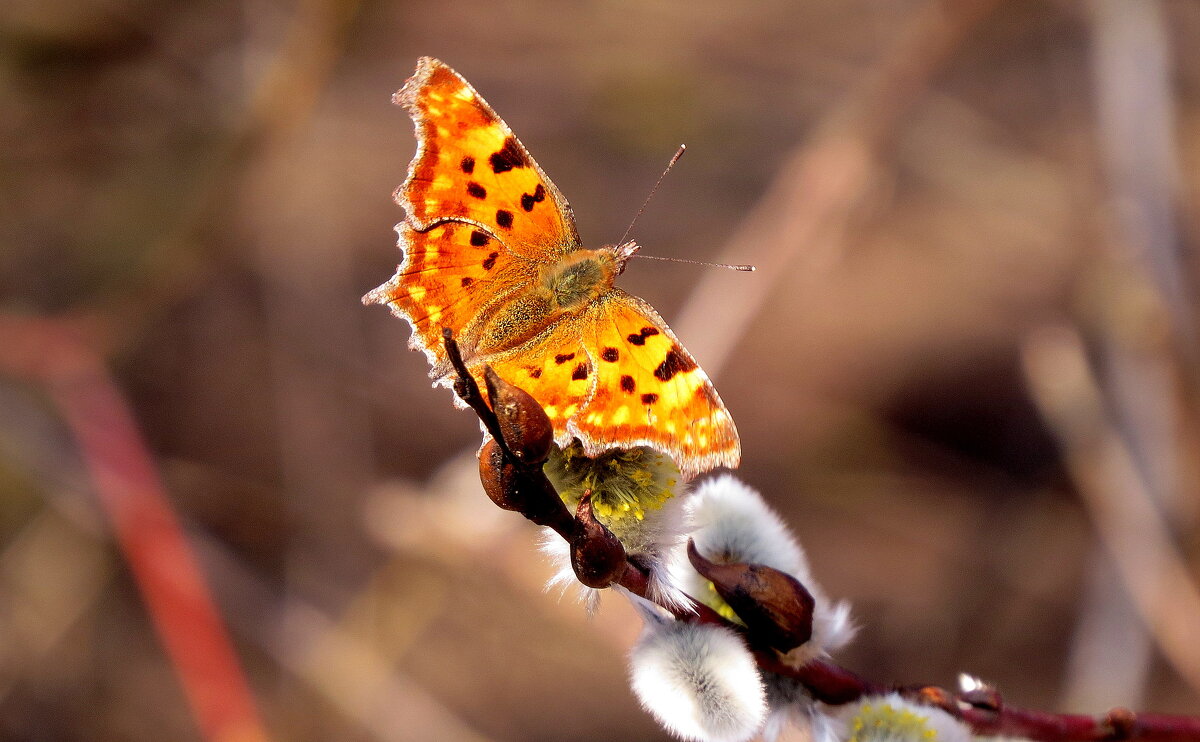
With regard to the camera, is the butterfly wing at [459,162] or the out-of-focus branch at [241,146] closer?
the butterfly wing at [459,162]

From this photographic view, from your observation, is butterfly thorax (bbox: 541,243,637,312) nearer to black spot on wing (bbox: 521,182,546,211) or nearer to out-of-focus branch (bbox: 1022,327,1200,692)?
black spot on wing (bbox: 521,182,546,211)

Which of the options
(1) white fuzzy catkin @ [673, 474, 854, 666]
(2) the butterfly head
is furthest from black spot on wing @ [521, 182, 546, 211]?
(1) white fuzzy catkin @ [673, 474, 854, 666]

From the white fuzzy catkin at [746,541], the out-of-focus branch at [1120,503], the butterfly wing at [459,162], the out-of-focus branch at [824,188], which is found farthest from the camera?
the out-of-focus branch at [824,188]

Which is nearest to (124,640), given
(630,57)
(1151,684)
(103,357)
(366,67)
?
(103,357)

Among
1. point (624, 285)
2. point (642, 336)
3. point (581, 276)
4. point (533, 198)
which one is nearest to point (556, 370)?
point (642, 336)

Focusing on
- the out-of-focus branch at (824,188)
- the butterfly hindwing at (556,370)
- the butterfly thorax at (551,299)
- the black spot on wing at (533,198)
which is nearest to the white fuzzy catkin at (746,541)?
the butterfly hindwing at (556,370)

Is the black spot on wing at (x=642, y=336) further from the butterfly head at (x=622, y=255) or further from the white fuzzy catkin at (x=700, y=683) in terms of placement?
the white fuzzy catkin at (x=700, y=683)
